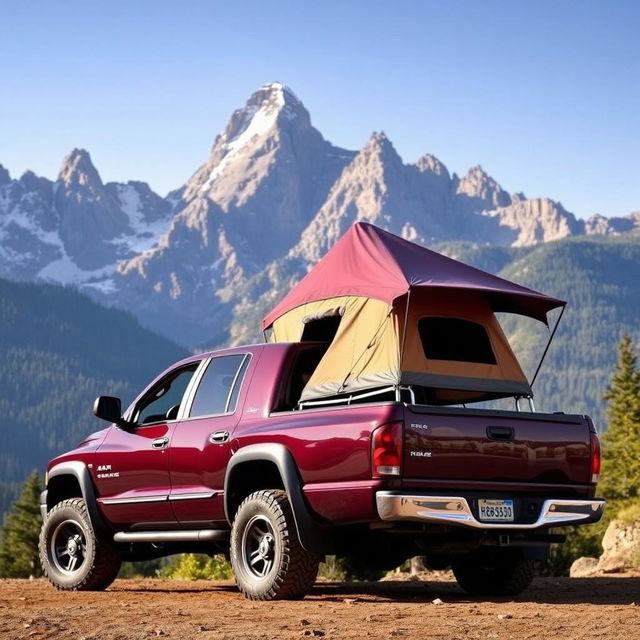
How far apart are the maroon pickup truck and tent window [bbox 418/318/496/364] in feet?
1.63

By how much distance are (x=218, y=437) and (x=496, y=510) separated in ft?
8.10

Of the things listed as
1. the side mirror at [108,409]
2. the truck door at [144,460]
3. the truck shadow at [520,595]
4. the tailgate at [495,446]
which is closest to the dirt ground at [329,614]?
the truck shadow at [520,595]

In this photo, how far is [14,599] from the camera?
10.6 meters

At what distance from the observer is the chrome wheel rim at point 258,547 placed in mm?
9820

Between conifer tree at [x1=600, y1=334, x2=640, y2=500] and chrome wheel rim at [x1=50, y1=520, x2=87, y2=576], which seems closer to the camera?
chrome wheel rim at [x1=50, y1=520, x2=87, y2=576]

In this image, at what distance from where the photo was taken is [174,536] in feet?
35.4

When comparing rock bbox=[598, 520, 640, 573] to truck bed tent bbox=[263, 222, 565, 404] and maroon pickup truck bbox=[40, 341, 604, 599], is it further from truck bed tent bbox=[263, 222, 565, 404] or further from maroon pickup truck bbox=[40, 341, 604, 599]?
maroon pickup truck bbox=[40, 341, 604, 599]

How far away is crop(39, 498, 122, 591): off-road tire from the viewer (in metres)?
11.6

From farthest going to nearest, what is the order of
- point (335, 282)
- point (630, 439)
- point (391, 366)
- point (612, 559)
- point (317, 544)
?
1. point (630, 439)
2. point (612, 559)
3. point (335, 282)
4. point (391, 366)
5. point (317, 544)

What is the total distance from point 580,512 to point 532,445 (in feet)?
2.33

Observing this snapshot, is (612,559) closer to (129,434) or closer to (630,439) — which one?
(129,434)

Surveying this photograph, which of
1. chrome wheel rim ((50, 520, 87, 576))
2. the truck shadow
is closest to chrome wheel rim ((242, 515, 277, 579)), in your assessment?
the truck shadow

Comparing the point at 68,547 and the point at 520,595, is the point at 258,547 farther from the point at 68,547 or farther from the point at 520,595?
the point at 68,547

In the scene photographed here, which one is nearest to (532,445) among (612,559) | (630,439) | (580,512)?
(580,512)
